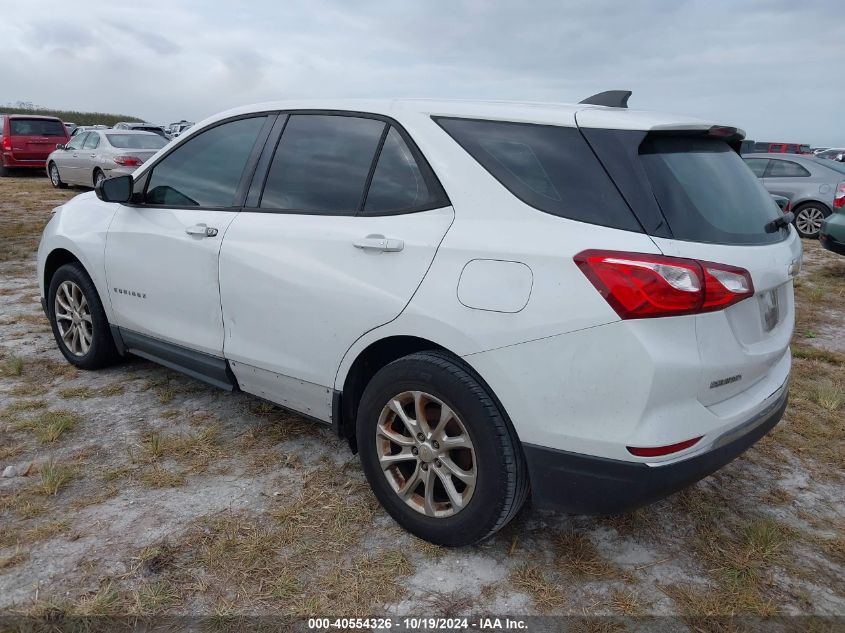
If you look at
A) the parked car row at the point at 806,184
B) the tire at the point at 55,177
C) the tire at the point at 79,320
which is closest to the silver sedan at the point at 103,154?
the tire at the point at 55,177

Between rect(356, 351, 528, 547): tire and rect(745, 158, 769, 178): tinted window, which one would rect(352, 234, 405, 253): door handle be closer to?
rect(356, 351, 528, 547): tire

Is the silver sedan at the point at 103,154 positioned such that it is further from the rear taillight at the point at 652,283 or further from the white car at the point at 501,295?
the rear taillight at the point at 652,283

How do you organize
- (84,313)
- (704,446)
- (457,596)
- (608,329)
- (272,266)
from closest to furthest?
(608,329), (704,446), (457,596), (272,266), (84,313)

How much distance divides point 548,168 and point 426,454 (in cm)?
114

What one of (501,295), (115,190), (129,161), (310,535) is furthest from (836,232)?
(129,161)

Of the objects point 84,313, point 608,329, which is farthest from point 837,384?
point 84,313

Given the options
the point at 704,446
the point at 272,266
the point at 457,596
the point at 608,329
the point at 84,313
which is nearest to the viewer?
the point at 608,329

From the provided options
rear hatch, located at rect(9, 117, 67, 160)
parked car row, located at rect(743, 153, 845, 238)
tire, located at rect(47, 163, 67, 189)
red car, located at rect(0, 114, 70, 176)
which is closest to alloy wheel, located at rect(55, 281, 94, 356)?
A: parked car row, located at rect(743, 153, 845, 238)

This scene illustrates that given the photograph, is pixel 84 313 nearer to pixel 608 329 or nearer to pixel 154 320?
pixel 154 320

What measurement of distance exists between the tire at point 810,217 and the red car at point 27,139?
18.3 metres

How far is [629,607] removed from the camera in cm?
230

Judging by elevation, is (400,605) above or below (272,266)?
below

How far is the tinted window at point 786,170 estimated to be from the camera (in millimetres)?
11289

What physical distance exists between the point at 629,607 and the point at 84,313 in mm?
A: 3569
